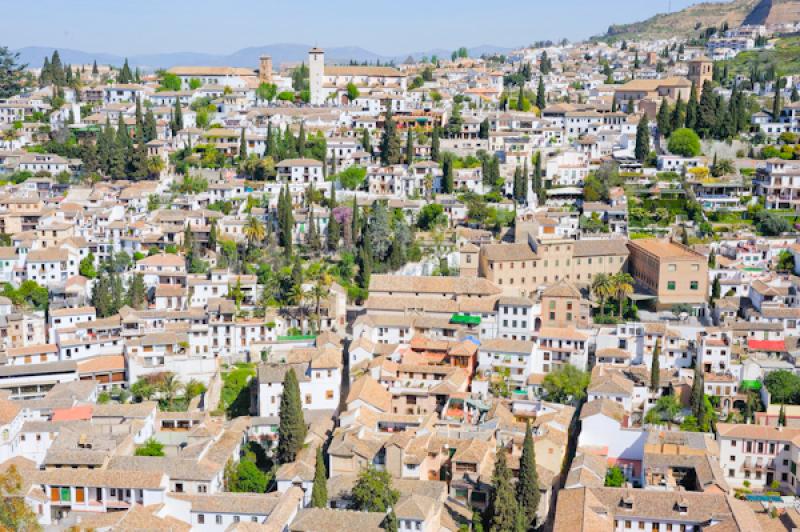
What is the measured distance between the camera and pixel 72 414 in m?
27.8

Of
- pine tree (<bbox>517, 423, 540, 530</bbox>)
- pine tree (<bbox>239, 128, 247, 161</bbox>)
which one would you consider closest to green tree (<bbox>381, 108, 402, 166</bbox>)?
pine tree (<bbox>239, 128, 247, 161</bbox>)

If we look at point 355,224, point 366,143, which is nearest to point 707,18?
point 366,143

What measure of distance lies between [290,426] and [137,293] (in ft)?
36.6

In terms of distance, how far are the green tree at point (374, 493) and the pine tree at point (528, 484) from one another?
10.4 ft

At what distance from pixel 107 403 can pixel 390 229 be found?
551 inches

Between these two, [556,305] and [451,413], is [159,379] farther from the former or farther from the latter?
[556,305]

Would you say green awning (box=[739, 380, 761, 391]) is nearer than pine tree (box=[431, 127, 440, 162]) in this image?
Yes

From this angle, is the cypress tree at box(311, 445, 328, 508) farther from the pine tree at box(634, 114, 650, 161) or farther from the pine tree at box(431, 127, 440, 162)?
the pine tree at box(634, 114, 650, 161)

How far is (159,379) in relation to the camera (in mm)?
31312

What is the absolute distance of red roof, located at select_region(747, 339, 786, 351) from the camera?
31062 mm

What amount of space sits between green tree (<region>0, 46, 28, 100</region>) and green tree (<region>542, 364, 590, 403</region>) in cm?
4798

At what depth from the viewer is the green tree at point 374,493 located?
76.1ft

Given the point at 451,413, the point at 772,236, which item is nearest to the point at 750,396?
the point at 451,413

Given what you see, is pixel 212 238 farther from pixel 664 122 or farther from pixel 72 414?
pixel 664 122
